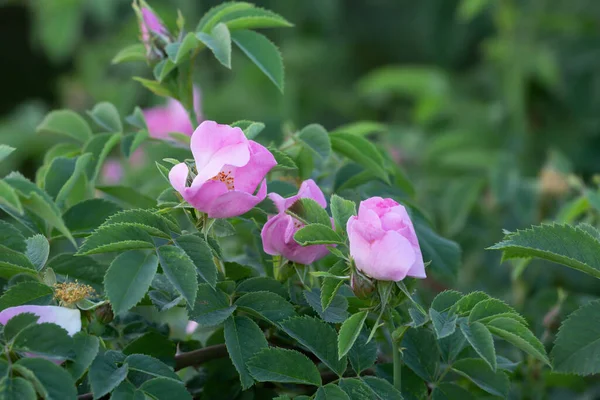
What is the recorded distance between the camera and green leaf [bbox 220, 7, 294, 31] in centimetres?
94

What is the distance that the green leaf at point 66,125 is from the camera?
3.38 feet

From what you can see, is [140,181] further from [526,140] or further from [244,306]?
[526,140]

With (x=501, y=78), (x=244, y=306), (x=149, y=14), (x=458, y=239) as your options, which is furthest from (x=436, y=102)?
(x=244, y=306)

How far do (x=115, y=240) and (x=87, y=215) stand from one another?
7.8 inches

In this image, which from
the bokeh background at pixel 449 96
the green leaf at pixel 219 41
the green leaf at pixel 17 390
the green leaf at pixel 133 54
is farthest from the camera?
the bokeh background at pixel 449 96

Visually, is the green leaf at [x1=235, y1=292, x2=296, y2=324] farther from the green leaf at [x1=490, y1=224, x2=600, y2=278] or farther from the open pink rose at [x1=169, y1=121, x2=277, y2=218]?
the green leaf at [x1=490, y1=224, x2=600, y2=278]

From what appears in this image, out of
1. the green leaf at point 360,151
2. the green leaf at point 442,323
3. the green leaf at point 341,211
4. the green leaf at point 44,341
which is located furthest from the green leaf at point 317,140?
the green leaf at point 44,341

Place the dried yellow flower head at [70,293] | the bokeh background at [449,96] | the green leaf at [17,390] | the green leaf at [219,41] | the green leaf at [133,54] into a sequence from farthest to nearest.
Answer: the bokeh background at [449,96]
the green leaf at [133,54]
the green leaf at [219,41]
the dried yellow flower head at [70,293]
the green leaf at [17,390]

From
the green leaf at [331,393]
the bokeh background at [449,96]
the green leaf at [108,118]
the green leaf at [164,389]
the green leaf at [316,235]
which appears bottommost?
the bokeh background at [449,96]

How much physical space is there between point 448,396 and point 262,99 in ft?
7.60

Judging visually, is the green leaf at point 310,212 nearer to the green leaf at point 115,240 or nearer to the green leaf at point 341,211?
the green leaf at point 341,211

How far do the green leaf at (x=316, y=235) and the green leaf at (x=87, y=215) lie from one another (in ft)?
0.83

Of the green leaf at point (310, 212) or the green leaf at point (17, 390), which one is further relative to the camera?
the green leaf at point (310, 212)

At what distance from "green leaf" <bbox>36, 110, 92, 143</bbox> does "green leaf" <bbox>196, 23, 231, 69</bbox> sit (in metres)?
0.22
